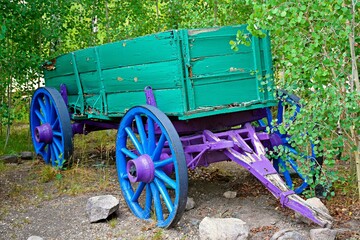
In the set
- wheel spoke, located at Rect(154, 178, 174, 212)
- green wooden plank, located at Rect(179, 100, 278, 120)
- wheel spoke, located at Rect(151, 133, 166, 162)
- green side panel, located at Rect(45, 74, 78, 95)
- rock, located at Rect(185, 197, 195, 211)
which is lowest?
rock, located at Rect(185, 197, 195, 211)

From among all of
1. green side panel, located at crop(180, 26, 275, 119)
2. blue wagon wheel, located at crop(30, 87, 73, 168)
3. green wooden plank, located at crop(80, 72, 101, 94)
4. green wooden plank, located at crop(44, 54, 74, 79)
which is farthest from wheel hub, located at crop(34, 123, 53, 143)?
green side panel, located at crop(180, 26, 275, 119)

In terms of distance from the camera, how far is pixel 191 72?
4559mm

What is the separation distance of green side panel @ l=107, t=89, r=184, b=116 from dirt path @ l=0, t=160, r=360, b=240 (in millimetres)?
883

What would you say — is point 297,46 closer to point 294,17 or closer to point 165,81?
point 294,17

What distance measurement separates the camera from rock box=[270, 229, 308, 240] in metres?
3.85

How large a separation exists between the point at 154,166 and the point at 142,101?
74cm

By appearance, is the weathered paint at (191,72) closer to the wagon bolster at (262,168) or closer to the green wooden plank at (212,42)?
the green wooden plank at (212,42)

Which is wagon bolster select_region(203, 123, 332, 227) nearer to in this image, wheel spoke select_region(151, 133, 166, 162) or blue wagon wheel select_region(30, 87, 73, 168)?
wheel spoke select_region(151, 133, 166, 162)

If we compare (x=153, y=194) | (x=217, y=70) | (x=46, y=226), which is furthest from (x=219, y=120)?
(x=46, y=226)

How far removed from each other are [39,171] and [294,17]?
13.0 feet

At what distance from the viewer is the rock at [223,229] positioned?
13.0ft

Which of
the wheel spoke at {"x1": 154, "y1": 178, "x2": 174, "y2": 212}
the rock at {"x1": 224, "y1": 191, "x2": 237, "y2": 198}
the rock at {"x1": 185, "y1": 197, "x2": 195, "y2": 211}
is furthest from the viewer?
the rock at {"x1": 224, "y1": 191, "x2": 237, "y2": 198}

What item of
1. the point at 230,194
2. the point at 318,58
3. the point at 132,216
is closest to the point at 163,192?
the point at 132,216

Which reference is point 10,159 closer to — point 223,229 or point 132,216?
point 132,216
